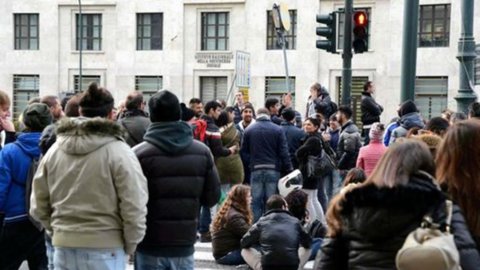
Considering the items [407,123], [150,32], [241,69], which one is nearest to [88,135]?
[407,123]

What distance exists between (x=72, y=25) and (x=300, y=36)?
12.0 meters

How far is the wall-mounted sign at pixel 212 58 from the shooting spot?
39.5 meters

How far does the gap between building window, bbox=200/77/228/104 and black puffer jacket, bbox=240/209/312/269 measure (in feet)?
102

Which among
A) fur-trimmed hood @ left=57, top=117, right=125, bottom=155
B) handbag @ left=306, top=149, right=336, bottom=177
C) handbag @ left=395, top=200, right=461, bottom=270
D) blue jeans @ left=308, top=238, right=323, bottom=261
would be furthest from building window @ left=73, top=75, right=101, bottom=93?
handbag @ left=395, top=200, right=461, bottom=270

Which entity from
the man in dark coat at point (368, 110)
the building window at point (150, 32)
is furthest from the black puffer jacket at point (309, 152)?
the building window at point (150, 32)

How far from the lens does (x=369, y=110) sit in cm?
1545

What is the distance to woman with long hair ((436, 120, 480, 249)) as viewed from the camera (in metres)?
4.79

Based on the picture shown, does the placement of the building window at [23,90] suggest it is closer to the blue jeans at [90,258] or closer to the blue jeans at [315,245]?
the blue jeans at [315,245]

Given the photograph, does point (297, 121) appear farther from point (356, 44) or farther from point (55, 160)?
point (55, 160)

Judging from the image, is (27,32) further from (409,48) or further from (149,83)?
(409,48)

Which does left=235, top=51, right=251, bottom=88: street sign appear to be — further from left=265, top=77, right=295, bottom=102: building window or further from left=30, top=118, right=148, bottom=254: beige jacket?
left=30, top=118, right=148, bottom=254: beige jacket

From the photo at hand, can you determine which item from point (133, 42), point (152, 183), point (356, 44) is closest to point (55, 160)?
point (152, 183)

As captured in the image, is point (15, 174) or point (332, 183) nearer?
point (15, 174)

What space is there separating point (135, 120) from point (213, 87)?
3124 cm
